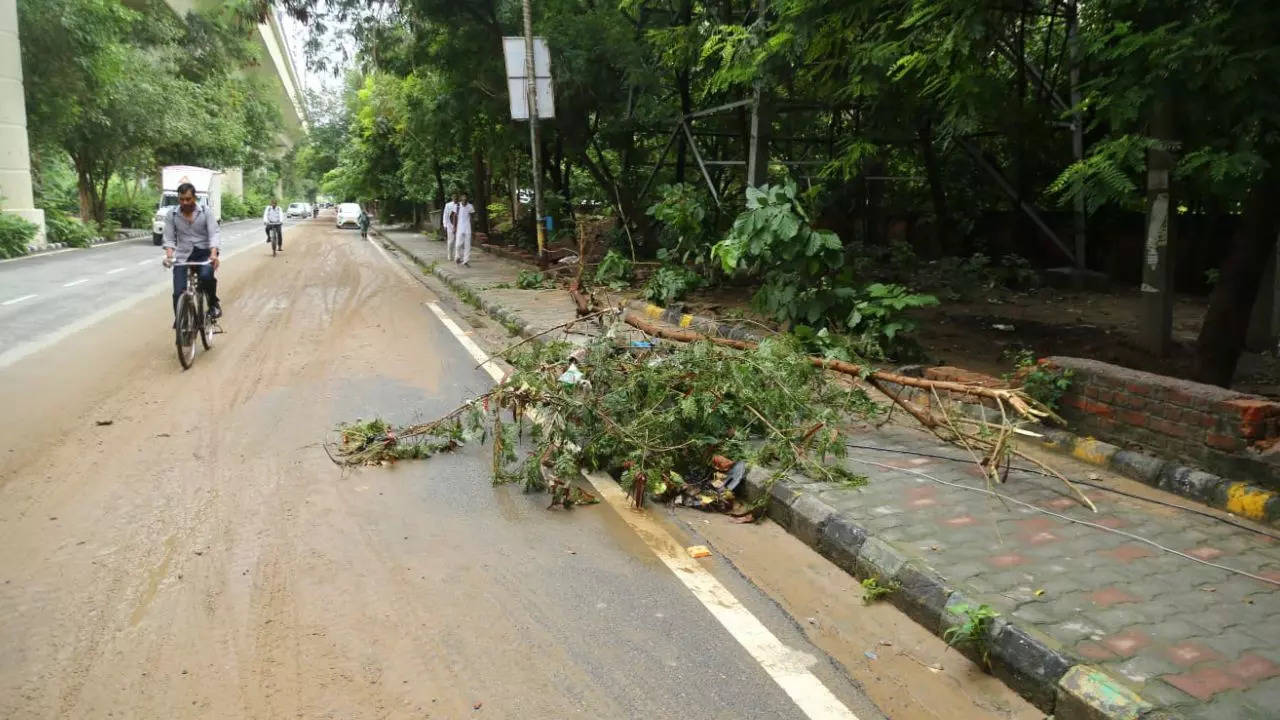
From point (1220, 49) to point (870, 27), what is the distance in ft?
13.2

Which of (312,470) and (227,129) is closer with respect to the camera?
(312,470)

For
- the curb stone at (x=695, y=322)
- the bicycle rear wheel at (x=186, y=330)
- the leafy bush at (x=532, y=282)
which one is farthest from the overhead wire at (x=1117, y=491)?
the leafy bush at (x=532, y=282)

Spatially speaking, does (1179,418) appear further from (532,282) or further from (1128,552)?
(532,282)

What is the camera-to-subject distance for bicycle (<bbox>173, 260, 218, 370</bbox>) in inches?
334

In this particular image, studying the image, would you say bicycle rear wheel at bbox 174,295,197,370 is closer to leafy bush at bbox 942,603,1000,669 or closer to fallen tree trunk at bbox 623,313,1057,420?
fallen tree trunk at bbox 623,313,1057,420

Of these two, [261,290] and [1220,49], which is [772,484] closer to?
[1220,49]

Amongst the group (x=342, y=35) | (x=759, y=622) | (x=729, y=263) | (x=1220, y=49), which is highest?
Answer: (x=342, y=35)

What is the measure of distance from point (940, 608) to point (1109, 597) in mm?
717

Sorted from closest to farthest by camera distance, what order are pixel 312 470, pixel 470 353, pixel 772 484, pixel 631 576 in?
pixel 631 576
pixel 772 484
pixel 312 470
pixel 470 353

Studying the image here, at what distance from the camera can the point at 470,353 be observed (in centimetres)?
978

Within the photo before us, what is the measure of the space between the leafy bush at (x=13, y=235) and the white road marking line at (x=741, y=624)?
1011 inches

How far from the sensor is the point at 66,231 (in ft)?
96.9

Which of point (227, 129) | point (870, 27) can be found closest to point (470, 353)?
point (870, 27)

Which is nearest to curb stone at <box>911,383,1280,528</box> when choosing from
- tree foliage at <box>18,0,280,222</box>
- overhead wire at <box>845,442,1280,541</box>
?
overhead wire at <box>845,442,1280,541</box>
